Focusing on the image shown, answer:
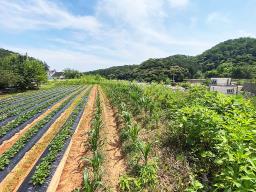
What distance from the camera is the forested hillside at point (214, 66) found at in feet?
234

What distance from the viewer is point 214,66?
9112 cm

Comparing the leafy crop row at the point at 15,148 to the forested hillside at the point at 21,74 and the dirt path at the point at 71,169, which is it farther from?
the forested hillside at the point at 21,74

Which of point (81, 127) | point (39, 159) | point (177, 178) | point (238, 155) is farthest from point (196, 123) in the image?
point (81, 127)

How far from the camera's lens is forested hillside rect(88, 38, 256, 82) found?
Answer: 234 ft

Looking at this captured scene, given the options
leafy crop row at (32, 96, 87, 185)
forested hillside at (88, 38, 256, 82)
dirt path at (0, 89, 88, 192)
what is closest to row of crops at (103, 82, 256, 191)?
leafy crop row at (32, 96, 87, 185)

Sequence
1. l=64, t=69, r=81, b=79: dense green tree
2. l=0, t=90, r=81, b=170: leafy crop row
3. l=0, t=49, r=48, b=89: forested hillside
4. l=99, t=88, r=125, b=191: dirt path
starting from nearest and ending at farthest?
l=99, t=88, r=125, b=191: dirt path → l=0, t=90, r=81, b=170: leafy crop row → l=0, t=49, r=48, b=89: forested hillside → l=64, t=69, r=81, b=79: dense green tree

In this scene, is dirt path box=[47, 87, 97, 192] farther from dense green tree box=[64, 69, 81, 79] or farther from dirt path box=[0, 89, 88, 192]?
dense green tree box=[64, 69, 81, 79]

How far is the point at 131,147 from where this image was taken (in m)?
6.63

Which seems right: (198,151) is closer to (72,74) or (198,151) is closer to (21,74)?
(21,74)

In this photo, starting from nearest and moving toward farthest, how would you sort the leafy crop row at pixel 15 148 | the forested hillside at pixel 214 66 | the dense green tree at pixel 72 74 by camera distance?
the leafy crop row at pixel 15 148 < the forested hillside at pixel 214 66 < the dense green tree at pixel 72 74

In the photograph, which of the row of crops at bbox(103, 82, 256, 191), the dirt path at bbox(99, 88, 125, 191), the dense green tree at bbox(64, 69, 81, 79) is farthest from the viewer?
the dense green tree at bbox(64, 69, 81, 79)

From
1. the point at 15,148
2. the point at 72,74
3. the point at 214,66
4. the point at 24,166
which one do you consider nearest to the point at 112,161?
the point at 24,166

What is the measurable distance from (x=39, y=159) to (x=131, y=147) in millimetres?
2731

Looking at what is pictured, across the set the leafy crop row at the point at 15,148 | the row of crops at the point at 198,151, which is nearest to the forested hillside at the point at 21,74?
the leafy crop row at the point at 15,148
